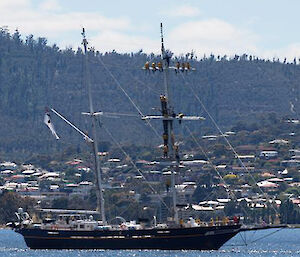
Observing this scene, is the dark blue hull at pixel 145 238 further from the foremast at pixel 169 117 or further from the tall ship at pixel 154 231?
the foremast at pixel 169 117

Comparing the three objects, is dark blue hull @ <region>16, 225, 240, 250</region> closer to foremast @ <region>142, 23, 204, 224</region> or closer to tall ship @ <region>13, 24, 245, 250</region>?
tall ship @ <region>13, 24, 245, 250</region>

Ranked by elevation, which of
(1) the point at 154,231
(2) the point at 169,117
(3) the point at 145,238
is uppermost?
(2) the point at 169,117

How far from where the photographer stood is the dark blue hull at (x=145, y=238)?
11225 centimetres

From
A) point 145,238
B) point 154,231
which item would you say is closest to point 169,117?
point 154,231

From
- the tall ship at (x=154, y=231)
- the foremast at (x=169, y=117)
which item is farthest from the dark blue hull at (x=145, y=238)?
the foremast at (x=169, y=117)

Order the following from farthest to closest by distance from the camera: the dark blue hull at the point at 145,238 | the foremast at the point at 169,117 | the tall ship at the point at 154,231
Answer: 1. the foremast at the point at 169,117
2. the tall ship at the point at 154,231
3. the dark blue hull at the point at 145,238

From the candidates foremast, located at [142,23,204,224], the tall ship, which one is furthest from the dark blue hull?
foremast, located at [142,23,204,224]

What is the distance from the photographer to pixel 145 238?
11306cm

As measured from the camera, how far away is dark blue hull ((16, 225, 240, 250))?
11225 centimetres

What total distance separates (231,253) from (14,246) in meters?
28.3

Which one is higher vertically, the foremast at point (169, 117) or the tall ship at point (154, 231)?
the foremast at point (169, 117)

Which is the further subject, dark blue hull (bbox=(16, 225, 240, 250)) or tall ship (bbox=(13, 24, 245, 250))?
tall ship (bbox=(13, 24, 245, 250))

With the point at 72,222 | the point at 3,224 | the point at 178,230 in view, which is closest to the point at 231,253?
the point at 178,230

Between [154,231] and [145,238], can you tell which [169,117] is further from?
[145,238]
